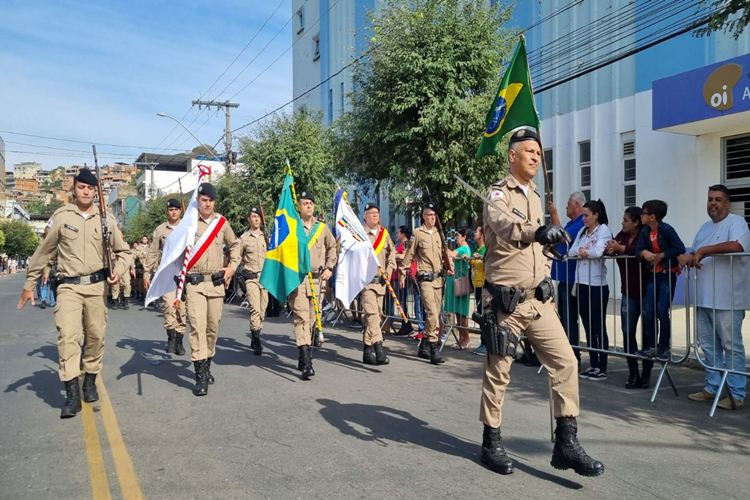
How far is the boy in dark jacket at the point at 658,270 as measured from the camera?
664cm

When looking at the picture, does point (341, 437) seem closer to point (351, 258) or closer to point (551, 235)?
point (551, 235)

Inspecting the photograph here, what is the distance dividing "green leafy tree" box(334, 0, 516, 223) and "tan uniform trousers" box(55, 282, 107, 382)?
6766 mm

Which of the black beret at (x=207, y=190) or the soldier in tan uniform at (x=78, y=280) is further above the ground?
the black beret at (x=207, y=190)

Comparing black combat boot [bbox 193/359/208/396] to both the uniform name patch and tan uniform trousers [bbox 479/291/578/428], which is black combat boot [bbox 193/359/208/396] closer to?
tan uniform trousers [bbox 479/291/578/428]

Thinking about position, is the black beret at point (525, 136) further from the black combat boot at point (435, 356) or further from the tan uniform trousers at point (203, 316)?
the black combat boot at point (435, 356)

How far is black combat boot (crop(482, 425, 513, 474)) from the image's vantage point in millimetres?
4211

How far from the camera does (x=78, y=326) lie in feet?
20.0

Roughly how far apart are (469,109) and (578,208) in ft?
13.1

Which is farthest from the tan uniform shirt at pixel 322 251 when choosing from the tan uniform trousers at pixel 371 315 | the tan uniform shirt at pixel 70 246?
the tan uniform shirt at pixel 70 246

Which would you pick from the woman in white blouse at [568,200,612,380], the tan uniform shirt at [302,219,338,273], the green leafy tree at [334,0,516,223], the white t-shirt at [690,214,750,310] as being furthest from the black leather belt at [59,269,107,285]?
the green leafy tree at [334,0,516,223]

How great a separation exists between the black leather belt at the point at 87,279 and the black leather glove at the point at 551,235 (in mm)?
4453

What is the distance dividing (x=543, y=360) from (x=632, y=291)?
324 cm

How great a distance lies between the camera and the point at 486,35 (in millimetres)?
12062

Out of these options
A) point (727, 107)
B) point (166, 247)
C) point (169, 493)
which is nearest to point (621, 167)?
point (727, 107)
